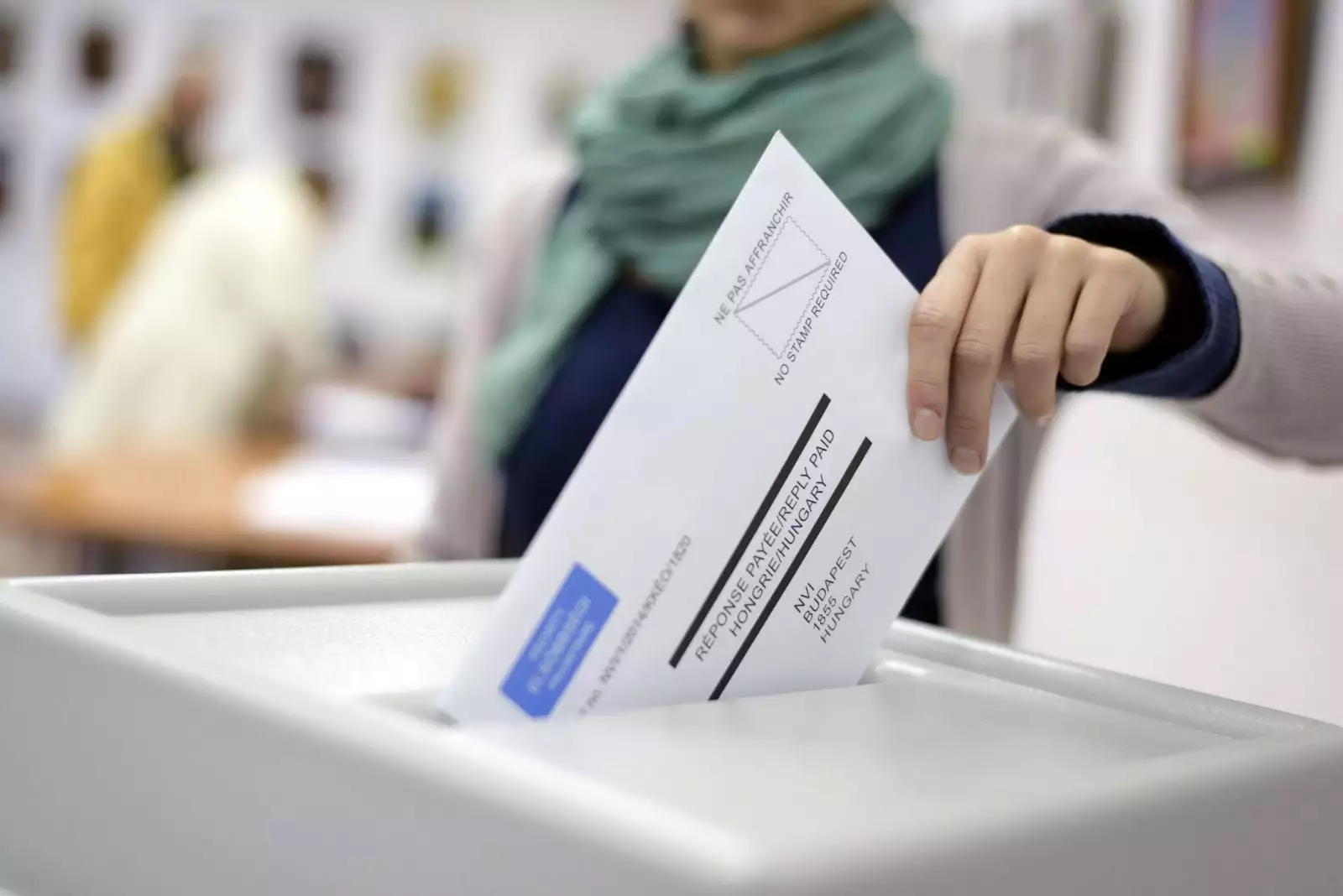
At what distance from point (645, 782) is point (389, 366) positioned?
19.2ft

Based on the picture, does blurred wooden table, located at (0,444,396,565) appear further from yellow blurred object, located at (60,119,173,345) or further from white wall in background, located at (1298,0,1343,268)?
yellow blurred object, located at (60,119,173,345)

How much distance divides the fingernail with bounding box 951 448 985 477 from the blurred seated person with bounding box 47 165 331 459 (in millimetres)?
2596

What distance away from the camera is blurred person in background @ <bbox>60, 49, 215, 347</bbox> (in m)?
4.07

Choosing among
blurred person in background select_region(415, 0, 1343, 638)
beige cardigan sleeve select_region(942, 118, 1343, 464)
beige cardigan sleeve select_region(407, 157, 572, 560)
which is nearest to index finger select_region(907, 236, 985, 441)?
beige cardigan sleeve select_region(942, 118, 1343, 464)

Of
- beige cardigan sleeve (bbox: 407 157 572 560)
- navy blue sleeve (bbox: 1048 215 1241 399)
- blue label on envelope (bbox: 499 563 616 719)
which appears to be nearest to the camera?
blue label on envelope (bbox: 499 563 616 719)

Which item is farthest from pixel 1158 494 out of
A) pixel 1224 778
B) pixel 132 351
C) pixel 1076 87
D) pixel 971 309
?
pixel 132 351

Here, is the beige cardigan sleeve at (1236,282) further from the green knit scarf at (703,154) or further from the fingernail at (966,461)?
the fingernail at (966,461)

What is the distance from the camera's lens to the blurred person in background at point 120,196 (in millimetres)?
4066

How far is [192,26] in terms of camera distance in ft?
19.5

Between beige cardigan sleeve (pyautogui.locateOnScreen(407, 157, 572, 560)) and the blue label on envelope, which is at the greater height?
the blue label on envelope

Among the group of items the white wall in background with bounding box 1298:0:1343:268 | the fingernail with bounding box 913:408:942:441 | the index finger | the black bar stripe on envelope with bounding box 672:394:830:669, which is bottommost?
the black bar stripe on envelope with bounding box 672:394:830:669

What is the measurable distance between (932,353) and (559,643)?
0.61ft

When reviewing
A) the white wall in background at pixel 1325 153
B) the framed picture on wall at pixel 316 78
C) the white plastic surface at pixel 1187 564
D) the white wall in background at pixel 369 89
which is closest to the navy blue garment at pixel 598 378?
the white plastic surface at pixel 1187 564

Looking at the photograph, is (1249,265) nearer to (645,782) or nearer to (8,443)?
(645,782)
